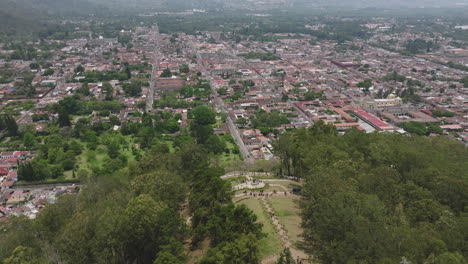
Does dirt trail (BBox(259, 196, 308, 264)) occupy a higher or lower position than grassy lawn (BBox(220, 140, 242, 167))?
higher

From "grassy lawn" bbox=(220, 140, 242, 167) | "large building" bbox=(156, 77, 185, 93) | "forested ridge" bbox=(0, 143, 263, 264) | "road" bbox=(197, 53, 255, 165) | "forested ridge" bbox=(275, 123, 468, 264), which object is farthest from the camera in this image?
"large building" bbox=(156, 77, 185, 93)

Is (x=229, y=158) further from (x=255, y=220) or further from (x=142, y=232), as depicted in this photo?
(x=142, y=232)

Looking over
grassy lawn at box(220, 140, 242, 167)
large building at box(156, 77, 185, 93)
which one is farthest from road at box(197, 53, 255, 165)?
large building at box(156, 77, 185, 93)

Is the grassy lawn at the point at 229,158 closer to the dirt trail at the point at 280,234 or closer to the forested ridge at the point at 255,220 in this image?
the forested ridge at the point at 255,220

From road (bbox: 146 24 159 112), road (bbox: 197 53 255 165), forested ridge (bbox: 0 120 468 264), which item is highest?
forested ridge (bbox: 0 120 468 264)

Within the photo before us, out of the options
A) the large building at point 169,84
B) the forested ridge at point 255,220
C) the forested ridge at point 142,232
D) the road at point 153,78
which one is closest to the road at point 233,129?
the large building at point 169,84

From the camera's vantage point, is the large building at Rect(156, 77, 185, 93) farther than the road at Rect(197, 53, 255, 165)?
Yes

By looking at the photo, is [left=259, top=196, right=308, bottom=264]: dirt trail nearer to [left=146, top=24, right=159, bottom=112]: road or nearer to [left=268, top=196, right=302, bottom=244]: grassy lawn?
[left=268, top=196, right=302, bottom=244]: grassy lawn
